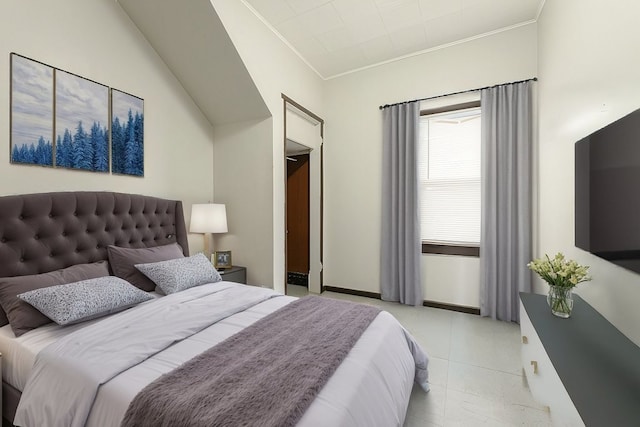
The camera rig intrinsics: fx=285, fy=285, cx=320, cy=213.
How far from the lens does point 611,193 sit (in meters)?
1.46

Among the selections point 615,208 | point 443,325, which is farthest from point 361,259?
point 615,208

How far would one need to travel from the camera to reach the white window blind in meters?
3.31

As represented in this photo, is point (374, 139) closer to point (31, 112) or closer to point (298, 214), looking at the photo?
point (298, 214)

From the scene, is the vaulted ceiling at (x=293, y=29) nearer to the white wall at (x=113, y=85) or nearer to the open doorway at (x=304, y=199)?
the white wall at (x=113, y=85)

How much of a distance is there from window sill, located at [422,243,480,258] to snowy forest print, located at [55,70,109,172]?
3.37 m

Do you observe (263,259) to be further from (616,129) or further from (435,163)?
(616,129)

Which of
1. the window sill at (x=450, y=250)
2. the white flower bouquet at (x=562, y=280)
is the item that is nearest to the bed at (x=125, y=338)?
the white flower bouquet at (x=562, y=280)

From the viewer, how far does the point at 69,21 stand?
2066 millimetres

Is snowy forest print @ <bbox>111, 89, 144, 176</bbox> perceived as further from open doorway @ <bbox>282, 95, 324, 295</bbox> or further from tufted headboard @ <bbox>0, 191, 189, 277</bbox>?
open doorway @ <bbox>282, 95, 324, 295</bbox>

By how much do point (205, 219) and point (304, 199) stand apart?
5.91 ft

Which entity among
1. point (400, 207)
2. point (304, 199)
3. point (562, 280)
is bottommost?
point (562, 280)

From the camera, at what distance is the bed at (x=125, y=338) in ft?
3.60

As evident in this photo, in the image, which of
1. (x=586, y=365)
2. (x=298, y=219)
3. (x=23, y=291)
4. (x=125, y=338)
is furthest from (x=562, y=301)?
(x=298, y=219)

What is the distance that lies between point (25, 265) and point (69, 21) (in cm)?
174
